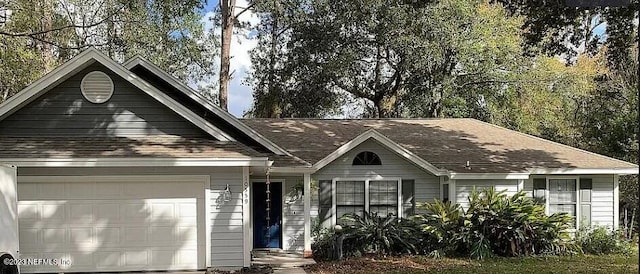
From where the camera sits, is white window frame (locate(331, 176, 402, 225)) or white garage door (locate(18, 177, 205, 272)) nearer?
white garage door (locate(18, 177, 205, 272))

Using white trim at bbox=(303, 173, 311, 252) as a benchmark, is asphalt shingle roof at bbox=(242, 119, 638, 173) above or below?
above

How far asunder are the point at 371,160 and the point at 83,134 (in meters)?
7.14

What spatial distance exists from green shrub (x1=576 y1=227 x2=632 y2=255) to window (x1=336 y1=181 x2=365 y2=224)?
5.73 m

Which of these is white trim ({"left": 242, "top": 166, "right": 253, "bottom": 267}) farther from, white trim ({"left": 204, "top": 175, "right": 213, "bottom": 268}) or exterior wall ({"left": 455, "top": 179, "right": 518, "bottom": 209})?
exterior wall ({"left": 455, "top": 179, "right": 518, "bottom": 209})

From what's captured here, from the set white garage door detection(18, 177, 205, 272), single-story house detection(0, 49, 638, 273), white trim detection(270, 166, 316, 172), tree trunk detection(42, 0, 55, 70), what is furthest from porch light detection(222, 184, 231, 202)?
tree trunk detection(42, 0, 55, 70)

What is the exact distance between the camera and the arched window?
50.1 feet

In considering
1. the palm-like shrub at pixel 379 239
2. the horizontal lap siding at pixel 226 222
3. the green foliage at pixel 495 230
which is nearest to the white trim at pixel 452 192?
the green foliage at pixel 495 230

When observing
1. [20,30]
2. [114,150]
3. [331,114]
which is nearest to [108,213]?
[114,150]

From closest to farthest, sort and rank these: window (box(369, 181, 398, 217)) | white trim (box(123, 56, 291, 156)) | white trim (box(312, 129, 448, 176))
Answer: white trim (box(123, 56, 291, 156)) < white trim (box(312, 129, 448, 176)) < window (box(369, 181, 398, 217))

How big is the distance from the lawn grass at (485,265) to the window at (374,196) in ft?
7.04

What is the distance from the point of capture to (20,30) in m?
20.5

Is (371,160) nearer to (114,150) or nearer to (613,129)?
(114,150)

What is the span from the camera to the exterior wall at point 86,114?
38.3ft

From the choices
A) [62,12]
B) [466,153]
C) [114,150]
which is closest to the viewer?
[114,150]
